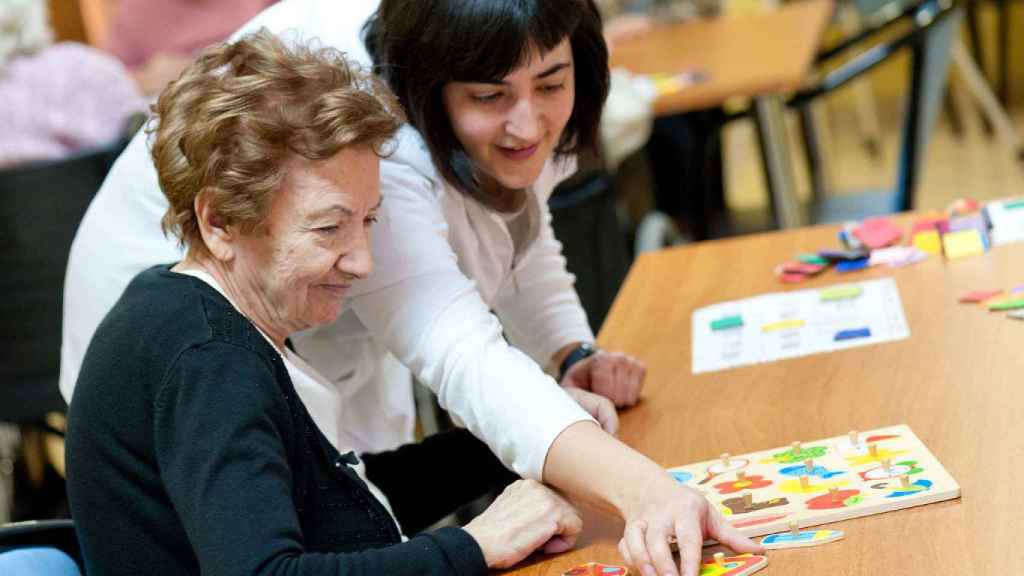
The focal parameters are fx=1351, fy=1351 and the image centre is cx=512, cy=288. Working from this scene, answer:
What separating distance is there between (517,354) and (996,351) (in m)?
0.54

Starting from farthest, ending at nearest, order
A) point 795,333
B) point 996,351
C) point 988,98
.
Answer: point 988,98 → point 795,333 → point 996,351

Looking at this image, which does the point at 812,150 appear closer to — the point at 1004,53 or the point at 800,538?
the point at 1004,53

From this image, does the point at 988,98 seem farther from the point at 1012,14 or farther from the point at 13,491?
the point at 13,491

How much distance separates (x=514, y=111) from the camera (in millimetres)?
1518

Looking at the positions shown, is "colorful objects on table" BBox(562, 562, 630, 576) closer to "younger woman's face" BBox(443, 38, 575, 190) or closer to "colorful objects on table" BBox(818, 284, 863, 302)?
Answer: "younger woman's face" BBox(443, 38, 575, 190)

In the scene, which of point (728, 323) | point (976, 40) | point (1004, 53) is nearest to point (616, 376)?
point (728, 323)

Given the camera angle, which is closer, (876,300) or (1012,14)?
(876,300)

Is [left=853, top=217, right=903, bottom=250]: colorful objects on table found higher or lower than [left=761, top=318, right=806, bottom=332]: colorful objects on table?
higher

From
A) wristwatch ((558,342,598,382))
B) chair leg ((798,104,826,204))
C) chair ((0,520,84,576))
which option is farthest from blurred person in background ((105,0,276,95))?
chair ((0,520,84,576))

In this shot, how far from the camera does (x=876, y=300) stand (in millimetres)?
1743

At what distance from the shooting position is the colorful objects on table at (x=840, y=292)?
69.8 inches

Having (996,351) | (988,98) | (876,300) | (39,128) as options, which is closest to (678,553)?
(996,351)

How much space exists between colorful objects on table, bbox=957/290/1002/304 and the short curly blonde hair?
0.77m

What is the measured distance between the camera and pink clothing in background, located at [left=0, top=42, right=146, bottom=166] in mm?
3129
